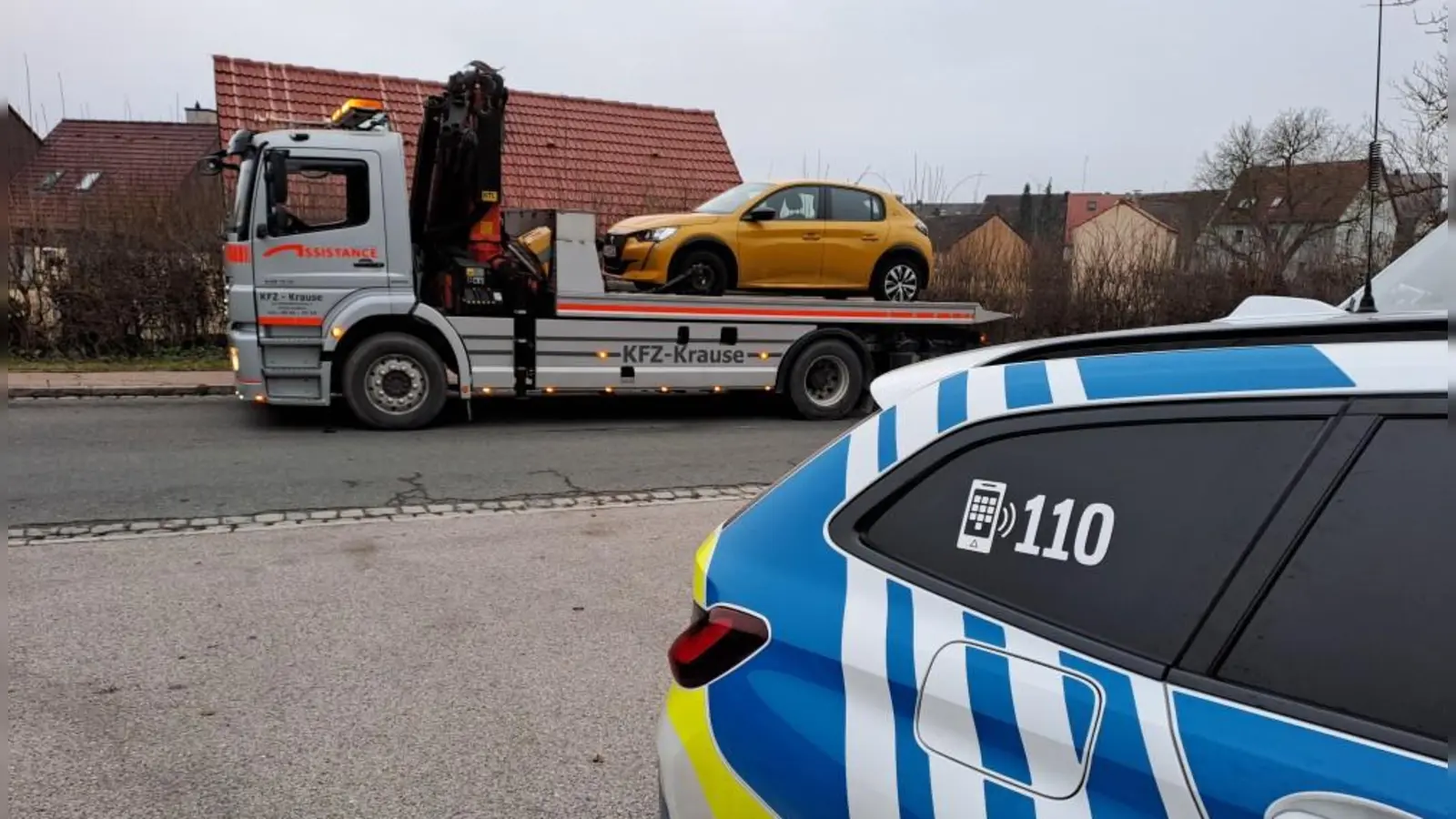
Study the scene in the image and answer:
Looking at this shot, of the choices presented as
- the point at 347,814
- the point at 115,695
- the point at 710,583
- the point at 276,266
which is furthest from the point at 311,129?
the point at 710,583

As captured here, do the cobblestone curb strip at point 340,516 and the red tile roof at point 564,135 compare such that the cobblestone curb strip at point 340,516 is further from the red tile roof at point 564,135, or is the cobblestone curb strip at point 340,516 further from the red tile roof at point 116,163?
the red tile roof at point 564,135

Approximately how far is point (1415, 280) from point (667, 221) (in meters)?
8.71

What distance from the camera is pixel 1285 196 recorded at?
1619cm

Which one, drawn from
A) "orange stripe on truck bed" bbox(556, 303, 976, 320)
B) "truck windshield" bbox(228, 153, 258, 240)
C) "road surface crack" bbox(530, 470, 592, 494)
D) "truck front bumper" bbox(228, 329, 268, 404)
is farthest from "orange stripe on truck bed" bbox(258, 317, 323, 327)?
"road surface crack" bbox(530, 470, 592, 494)

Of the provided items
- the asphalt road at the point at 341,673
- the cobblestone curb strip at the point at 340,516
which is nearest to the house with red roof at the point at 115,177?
the cobblestone curb strip at the point at 340,516

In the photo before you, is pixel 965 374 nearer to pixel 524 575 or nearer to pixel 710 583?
pixel 710 583

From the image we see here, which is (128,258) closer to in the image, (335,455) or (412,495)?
(335,455)

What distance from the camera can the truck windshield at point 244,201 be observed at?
940 centimetres

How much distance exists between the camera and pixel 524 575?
17.6 feet

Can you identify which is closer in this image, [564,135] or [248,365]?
[248,365]

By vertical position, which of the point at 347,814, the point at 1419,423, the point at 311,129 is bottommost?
the point at 347,814

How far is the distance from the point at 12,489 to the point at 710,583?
21.8 feet

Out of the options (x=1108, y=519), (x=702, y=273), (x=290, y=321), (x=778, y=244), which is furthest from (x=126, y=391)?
(x=1108, y=519)

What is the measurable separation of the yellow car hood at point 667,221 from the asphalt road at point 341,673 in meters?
5.72
